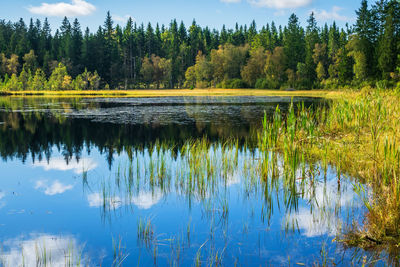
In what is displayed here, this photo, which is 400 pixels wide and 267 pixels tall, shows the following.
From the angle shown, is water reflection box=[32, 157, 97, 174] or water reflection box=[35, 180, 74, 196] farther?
water reflection box=[32, 157, 97, 174]

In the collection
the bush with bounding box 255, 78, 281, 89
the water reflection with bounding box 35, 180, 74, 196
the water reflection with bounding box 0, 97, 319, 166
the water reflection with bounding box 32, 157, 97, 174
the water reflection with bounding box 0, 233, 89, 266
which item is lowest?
the water reflection with bounding box 0, 233, 89, 266

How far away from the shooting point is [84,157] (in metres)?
11.5

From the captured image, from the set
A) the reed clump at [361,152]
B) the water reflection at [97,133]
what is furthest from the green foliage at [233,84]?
the reed clump at [361,152]

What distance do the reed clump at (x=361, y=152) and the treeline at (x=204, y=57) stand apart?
38.6 metres

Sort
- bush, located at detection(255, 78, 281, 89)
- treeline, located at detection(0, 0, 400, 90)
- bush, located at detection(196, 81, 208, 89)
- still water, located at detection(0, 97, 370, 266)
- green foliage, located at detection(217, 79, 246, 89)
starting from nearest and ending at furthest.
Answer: still water, located at detection(0, 97, 370, 266) < treeline, located at detection(0, 0, 400, 90) < bush, located at detection(255, 78, 281, 89) < green foliage, located at detection(217, 79, 246, 89) < bush, located at detection(196, 81, 208, 89)

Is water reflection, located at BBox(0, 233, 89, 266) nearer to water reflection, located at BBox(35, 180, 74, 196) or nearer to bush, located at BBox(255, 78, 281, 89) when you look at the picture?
water reflection, located at BBox(35, 180, 74, 196)

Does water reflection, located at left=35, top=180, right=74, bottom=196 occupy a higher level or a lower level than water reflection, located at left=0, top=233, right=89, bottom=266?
higher

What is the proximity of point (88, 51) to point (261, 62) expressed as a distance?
1658 inches

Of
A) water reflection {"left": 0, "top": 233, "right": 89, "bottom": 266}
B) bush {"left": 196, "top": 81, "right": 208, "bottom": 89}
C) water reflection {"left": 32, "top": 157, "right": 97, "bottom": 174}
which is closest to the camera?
water reflection {"left": 0, "top": 233, "right": 89, "bottom": 266}

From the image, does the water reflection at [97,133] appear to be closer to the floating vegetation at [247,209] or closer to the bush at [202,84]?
the floating vegetation at [247,209]

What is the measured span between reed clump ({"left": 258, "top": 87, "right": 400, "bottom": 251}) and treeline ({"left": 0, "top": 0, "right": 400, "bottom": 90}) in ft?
127

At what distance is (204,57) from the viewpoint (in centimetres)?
8819

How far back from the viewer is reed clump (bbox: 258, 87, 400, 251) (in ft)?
15.8

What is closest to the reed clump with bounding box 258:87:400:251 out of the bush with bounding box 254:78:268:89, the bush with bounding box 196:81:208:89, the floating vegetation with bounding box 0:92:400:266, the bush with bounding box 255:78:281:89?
the floating vegetation with bounding box 0:92:400:266
